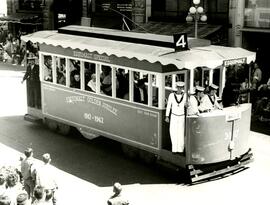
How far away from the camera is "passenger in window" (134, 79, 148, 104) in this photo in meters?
12.3

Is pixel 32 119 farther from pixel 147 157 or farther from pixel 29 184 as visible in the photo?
pixel 29 184

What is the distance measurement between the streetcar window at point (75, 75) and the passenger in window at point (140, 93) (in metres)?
2.37

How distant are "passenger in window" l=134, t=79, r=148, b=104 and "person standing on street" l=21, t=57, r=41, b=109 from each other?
4776mm

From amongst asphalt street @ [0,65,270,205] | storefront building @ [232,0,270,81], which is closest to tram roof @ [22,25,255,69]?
asphalt street @ [0,65,270,205]

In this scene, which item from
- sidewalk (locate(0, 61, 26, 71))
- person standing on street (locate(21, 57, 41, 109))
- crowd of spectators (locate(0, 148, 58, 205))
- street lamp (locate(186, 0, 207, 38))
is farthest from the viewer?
→ sidewalk (locate(0, 61, 26, 71))

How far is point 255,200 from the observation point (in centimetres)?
1010

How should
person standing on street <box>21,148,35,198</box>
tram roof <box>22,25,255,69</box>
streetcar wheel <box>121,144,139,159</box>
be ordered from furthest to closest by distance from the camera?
streetcar wheel <box>121,144,139,159</box>, tram roof <box>22,25,255,69</box>, person standing on street <box>21,148,35,198</box>

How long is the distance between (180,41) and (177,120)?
1.78m

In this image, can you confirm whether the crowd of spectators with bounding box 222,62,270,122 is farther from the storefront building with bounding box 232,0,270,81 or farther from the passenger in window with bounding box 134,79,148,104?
the passenger in window with bounding box 134,79,148,104

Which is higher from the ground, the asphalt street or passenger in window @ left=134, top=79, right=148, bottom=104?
passenger in window @ left=134, top=79, right=148, bottom=104

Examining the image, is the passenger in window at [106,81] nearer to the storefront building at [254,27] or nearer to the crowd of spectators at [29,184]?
the crowd of spectators at [29,184]

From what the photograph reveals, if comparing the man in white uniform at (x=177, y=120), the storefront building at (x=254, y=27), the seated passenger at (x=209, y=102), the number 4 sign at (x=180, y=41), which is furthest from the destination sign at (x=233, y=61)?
the storefront building at (x=254, y=27)

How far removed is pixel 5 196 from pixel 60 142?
7.67 metres

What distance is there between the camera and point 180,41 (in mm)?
11234
